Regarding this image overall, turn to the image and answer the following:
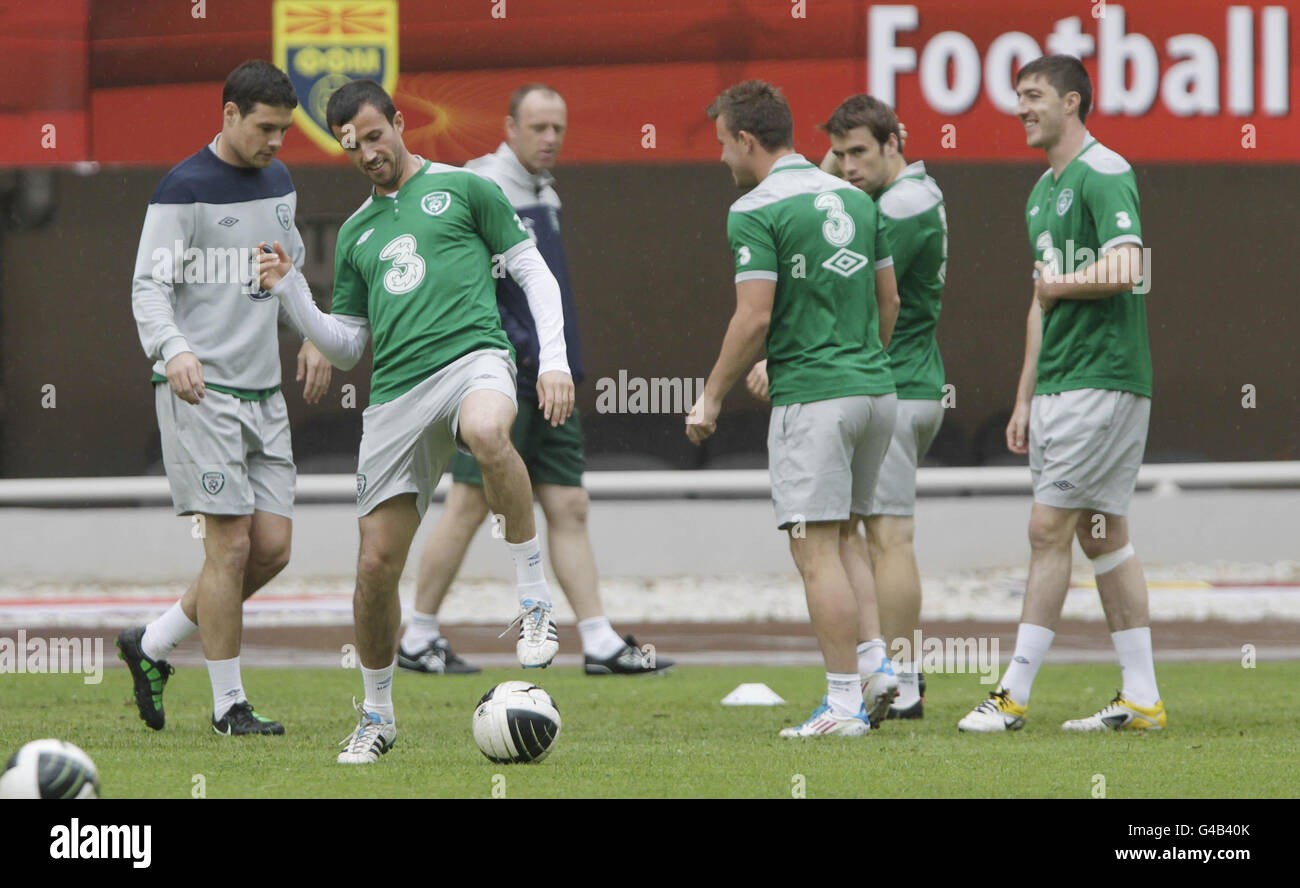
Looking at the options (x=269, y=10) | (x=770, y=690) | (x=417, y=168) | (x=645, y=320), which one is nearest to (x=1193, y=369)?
(x=645, y=320)

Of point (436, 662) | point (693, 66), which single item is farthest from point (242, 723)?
point (693, 66)

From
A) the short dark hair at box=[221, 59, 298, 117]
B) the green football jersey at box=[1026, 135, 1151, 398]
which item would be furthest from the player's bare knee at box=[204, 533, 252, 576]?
the green football jersey at box=[1026, 135, 1151, 398]

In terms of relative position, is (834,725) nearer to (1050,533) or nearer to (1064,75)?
(1050,533)

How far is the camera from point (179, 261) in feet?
19.3

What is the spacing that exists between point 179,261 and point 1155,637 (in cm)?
578

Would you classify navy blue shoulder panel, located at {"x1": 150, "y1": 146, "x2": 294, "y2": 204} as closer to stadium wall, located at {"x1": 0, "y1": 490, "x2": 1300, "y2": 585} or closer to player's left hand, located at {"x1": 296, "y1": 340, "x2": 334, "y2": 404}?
player's left hand, located at {"x1": 296, "y1": 340, "x2": 334, "y2": 404}

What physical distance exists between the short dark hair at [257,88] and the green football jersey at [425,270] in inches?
27.7

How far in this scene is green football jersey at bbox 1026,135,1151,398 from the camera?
232 inches

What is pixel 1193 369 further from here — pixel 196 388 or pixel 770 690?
pixel 196 388

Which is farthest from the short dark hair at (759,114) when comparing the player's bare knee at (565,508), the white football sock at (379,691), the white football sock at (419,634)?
the white football sock at (419,634)

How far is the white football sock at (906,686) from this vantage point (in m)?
6.38

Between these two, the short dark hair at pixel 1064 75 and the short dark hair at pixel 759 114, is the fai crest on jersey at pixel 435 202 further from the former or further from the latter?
the short dark hair at pixel 1064 75

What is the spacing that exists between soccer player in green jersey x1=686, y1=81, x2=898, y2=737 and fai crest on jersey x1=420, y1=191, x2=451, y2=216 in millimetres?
994

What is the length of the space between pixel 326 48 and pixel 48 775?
313 inches
